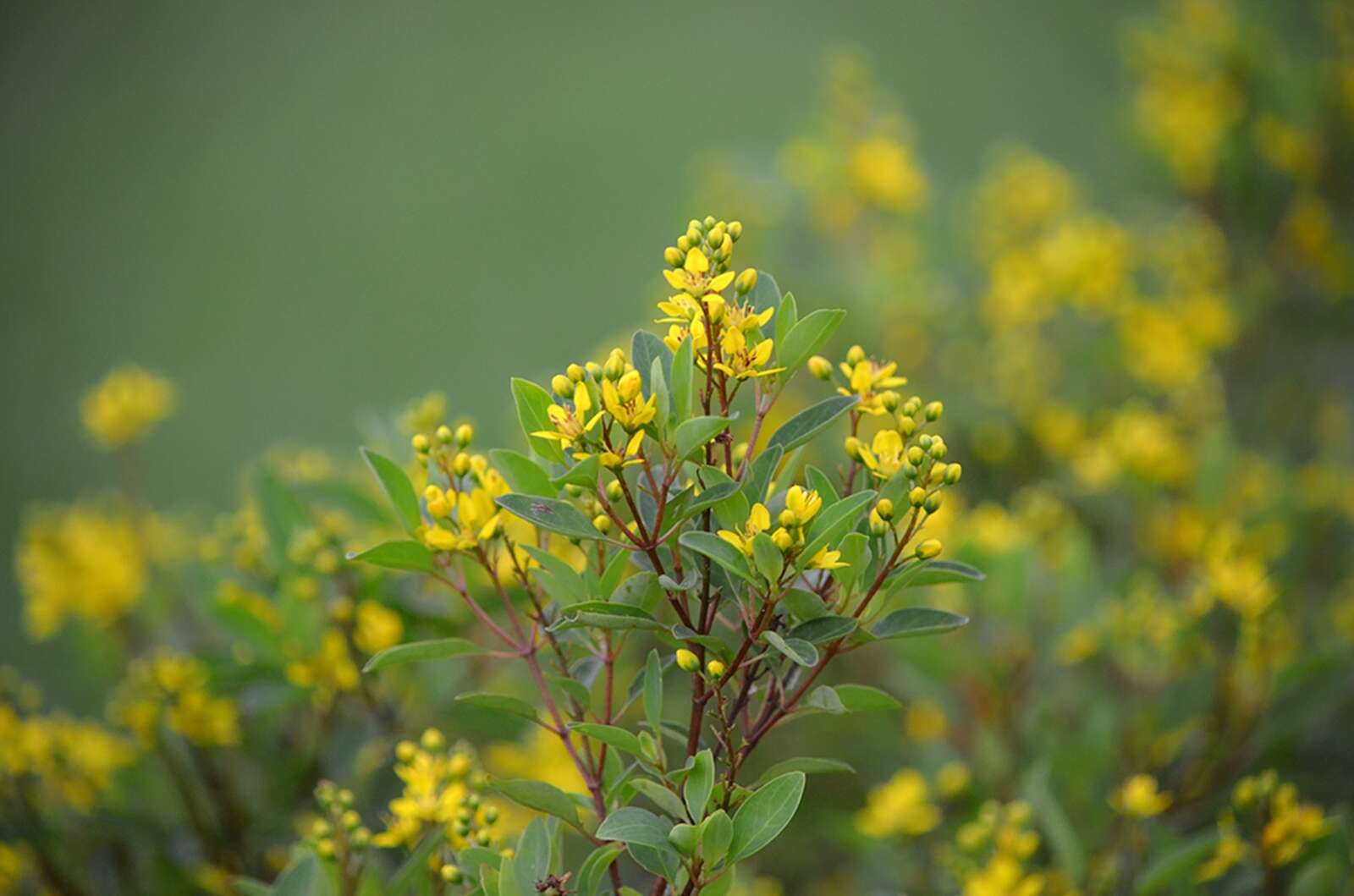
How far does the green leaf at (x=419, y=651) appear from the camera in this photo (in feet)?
2.81

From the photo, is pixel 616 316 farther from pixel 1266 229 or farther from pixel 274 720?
pixel 274 720

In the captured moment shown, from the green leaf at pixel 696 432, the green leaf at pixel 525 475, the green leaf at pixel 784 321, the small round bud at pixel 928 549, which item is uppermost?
the green leaf at pixel 784 321

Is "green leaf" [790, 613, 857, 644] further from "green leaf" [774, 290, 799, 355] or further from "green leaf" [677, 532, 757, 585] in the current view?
"green leaf" [774, 290, 799, 355]

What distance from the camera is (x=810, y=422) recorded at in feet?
2.78

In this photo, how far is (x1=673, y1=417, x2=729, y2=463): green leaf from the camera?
0.75 m

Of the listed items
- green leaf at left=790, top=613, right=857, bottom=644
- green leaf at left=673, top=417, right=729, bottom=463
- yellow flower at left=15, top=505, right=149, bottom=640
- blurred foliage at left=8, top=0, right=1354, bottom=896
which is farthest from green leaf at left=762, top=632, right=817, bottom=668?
yellow flower at left=15, top=505, right=149, bottom=640

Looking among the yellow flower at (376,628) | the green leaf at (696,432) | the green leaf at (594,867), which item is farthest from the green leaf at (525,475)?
the yellow flower at (376,628)

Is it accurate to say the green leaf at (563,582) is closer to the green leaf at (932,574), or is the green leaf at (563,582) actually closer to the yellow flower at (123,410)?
the green leaf at (932,574)

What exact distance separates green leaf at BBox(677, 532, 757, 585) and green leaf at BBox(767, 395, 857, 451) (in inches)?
3.4

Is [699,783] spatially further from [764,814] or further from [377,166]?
[377,166]

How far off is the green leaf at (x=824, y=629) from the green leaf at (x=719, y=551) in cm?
6

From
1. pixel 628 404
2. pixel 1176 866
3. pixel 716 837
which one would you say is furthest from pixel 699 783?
pixel 1176 866

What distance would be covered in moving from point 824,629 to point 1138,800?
0.54 metres

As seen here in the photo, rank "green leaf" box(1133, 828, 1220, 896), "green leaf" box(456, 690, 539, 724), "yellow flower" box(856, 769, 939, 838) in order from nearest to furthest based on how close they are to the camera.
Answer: "green leaf" box(456, 690, 539, 724) < "green leaf" box(1133, 828, 1220, 896) < "yellow flower" box(856, 769, 939, 838)
